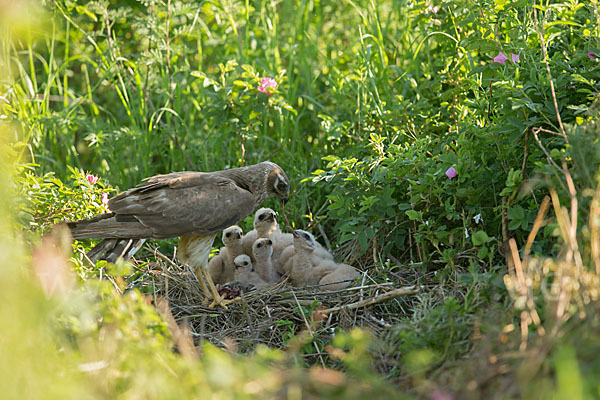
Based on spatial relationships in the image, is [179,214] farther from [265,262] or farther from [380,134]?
[380,134]

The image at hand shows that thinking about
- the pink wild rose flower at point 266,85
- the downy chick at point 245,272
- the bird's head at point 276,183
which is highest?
the pink wild rose flower at point 266,85

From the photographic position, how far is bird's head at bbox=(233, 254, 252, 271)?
4.79 meters

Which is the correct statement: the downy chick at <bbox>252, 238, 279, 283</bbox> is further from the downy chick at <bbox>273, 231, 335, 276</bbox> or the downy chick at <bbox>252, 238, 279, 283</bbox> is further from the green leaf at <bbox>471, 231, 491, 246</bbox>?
the green leaf at <bbox>471, 231, 491, 246</bbox>

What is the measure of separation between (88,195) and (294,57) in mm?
2620

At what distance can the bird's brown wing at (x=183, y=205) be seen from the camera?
13.6ft

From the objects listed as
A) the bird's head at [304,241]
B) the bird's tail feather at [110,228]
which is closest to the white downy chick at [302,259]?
the bird's head at [304,241]

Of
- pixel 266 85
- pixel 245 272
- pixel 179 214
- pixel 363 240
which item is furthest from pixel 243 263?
pixel 266 85

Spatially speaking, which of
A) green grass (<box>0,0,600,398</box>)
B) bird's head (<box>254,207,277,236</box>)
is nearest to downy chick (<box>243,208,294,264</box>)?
bird's head (<box>254,207,277,236</box>)

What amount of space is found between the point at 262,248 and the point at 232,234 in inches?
10.0

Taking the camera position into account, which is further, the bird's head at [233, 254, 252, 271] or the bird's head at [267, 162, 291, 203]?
the bird's head at [233, 254, 252, 271]

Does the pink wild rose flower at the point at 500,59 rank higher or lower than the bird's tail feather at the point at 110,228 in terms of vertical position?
higher

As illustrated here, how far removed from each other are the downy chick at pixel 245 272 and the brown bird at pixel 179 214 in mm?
364

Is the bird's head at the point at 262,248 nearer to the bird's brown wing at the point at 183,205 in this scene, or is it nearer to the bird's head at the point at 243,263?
the bird's head at the point at 243,263

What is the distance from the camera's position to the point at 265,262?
4926 mm
